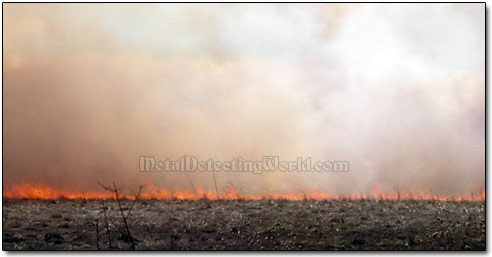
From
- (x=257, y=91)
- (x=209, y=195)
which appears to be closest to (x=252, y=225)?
(x=209, y=195)

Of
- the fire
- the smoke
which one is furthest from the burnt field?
A: the smoke

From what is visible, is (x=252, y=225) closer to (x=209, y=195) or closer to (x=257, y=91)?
(x=209, y=195)

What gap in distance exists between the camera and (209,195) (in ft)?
21.7

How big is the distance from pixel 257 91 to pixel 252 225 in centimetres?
100

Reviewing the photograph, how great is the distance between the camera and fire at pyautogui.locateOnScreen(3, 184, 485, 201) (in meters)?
6.59

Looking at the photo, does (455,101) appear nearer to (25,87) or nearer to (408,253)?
(408,253)

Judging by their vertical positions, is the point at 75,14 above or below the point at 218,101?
above

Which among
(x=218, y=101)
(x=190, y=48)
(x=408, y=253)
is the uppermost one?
(x=190, y=48)

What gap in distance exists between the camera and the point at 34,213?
664 centimetres

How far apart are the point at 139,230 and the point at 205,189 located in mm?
580

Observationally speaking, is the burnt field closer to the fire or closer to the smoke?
the fire

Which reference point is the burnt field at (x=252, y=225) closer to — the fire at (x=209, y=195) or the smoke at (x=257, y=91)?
the fire at (x=209, y=195)

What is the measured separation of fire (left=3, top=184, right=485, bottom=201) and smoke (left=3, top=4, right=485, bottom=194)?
0.06 m

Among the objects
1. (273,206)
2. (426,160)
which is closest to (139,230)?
(273,206)
